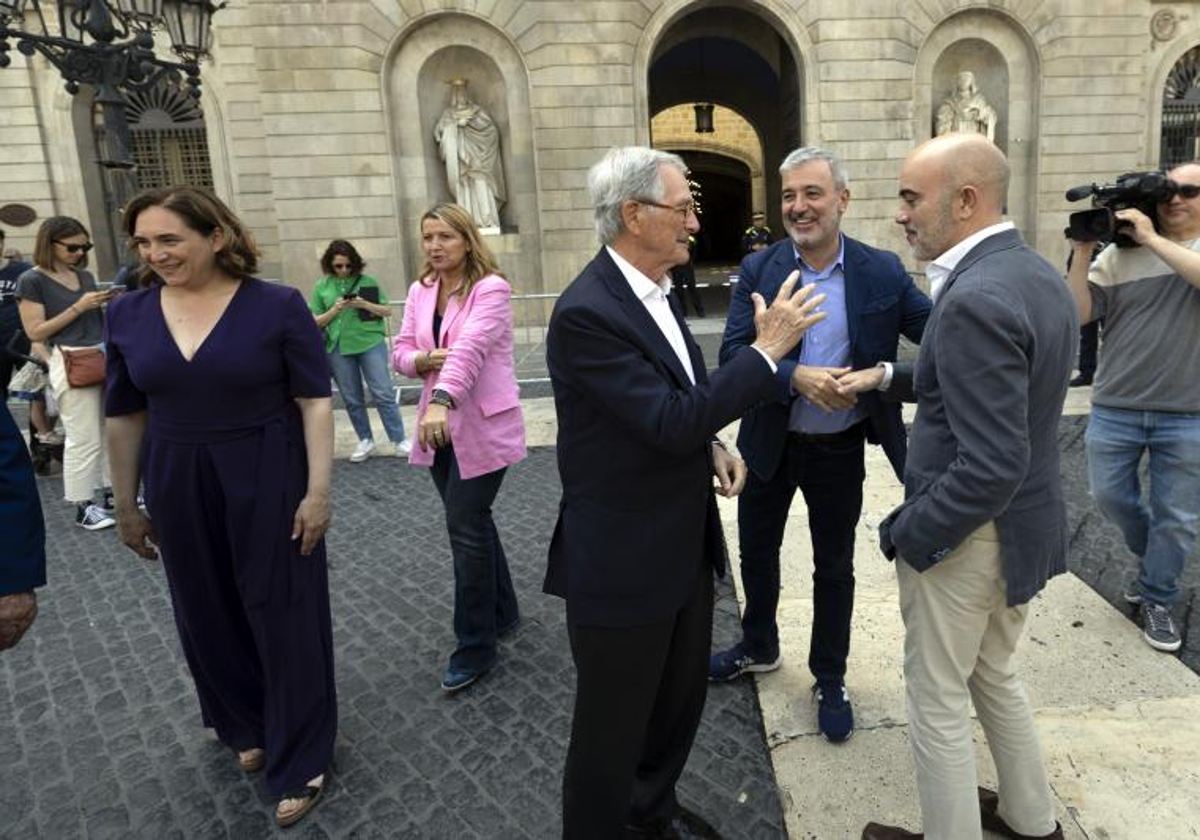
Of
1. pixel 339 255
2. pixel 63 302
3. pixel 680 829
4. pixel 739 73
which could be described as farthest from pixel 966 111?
pixel 680 829

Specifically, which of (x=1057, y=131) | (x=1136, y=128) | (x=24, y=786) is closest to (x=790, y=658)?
(x=24, y=786)

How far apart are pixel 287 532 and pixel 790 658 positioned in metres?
2.15

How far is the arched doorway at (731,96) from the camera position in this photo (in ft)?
50.0

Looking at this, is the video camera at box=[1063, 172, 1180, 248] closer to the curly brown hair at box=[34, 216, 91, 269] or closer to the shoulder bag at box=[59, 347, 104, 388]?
the shoulder bag at box=[59, 347, 104, 388]

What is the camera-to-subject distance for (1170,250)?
2871 mm

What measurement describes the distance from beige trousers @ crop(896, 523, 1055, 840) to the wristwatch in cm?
171

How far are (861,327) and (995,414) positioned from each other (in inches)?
39.9

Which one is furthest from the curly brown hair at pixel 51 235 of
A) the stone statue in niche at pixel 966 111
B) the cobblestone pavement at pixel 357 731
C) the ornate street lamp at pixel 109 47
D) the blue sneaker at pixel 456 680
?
the stone statue in niche at pixel 966 111

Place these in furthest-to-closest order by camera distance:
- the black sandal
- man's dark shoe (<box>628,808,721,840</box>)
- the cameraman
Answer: the cameraman → the black sandal → man's dark shoe (<box>628,808,721,840</box>)

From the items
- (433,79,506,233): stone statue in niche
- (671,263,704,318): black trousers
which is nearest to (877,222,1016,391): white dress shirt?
(671,263,704,318): black trousers

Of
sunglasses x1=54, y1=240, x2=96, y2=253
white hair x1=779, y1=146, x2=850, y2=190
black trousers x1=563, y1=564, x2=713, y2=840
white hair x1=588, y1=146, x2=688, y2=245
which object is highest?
sunglasses x1=54, y1=240, x2=96, y2=253

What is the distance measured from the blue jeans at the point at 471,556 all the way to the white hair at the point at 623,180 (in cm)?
157

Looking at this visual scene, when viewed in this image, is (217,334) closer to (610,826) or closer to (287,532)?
(287,532)

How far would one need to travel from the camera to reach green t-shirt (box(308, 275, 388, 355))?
6.61m
